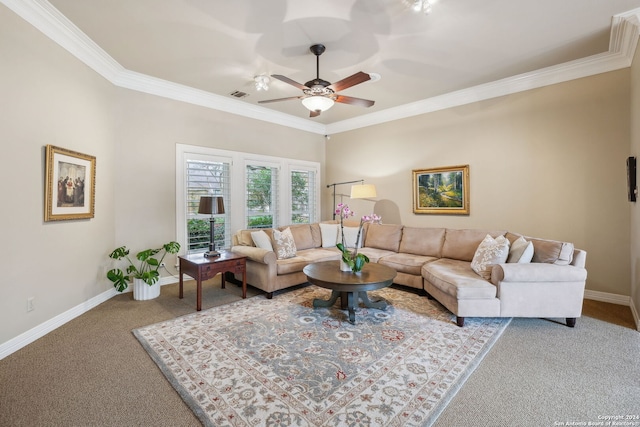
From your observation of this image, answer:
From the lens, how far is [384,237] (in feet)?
17.1

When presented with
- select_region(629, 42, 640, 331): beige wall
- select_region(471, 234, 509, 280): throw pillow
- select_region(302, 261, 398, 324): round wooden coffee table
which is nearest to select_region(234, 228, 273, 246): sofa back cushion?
select_region(302, 261, 398, 324): round wooden coffee table

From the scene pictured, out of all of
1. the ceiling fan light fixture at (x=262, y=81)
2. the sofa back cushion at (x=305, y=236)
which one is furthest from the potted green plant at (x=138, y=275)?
the ceiling fan light fixture at (x=262, y=81)

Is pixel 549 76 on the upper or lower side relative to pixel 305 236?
upper

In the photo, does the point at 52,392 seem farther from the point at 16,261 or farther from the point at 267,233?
the point at 267,233

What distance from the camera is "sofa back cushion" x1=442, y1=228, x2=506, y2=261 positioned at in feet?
13.7

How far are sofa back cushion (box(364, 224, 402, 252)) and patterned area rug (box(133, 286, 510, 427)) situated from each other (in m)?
1.56

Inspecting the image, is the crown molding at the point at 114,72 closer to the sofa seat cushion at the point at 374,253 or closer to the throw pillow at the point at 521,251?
the sofa seat cushion at the point at 374,253

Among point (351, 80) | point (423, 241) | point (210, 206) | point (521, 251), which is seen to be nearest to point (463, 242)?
point (423, 241)

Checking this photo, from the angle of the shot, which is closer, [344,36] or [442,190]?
[344,36]

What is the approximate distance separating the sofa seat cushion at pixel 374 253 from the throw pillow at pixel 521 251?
1774mm

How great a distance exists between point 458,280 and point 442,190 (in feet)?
7.71

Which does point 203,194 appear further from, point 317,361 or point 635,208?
point 635,208

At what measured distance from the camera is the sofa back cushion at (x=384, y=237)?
5.09 meters

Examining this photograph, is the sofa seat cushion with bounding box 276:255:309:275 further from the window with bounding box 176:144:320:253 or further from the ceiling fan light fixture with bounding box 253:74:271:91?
the ceiling fan light fixture with bounding box 253:74:271:91
